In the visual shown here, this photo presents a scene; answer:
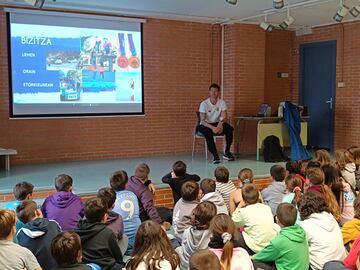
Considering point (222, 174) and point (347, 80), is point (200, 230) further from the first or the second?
point (347, 80)

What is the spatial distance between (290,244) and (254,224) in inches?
18.9

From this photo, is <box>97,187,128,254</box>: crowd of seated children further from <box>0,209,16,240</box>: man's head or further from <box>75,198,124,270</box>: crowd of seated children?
<box>0,209,16,240</box>: man's head

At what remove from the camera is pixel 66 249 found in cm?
214

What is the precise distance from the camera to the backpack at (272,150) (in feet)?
22.6

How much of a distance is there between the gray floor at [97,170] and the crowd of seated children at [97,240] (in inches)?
80.6

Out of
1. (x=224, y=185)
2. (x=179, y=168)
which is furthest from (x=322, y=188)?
(x=179, y=168)

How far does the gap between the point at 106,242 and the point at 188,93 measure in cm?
546

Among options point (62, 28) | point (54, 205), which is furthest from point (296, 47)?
point (54, 205)

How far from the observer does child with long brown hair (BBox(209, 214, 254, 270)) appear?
2.33 m

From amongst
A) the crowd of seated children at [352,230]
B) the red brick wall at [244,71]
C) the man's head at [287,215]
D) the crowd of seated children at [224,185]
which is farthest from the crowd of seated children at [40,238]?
the red brick wall at [244,71]

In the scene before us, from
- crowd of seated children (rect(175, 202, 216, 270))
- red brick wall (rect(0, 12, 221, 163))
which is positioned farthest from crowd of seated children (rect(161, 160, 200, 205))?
red brick wall (rect(0, 12, 221, 163))

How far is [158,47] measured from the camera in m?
7.58

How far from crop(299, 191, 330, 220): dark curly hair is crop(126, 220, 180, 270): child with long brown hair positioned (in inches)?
44.1

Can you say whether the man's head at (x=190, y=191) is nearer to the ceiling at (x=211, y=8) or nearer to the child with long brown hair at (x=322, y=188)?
the child with long brown hair at (x=322, y=188)
